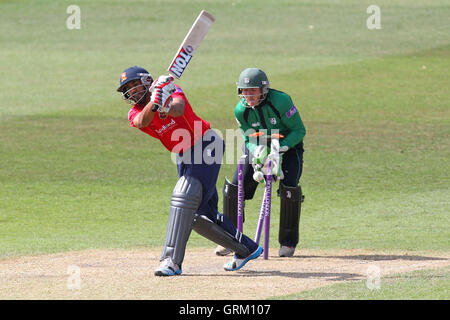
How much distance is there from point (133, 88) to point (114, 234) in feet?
11.7

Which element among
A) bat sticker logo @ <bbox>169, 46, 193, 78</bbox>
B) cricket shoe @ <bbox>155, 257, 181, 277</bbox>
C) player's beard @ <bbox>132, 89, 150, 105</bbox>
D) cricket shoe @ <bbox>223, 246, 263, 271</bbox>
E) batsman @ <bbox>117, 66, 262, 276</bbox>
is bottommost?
cricket shoe @ <bbox>223, 246, 263, 271</bbox>

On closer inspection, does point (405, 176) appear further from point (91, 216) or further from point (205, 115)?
point (205, 115)

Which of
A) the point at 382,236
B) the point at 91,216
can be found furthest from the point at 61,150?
the point at 382,236

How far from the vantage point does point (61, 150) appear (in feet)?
61.8

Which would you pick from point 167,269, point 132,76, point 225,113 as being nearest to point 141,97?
point 132,76

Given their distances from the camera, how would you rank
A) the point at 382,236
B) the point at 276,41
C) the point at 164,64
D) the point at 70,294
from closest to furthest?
1. the point at 70,294
2. the point at 382,236
3. the point at 164,64
4. the point at 276,41

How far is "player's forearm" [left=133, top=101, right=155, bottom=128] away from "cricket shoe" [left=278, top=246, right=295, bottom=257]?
242cm

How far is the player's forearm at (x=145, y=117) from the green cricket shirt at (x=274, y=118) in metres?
1.77

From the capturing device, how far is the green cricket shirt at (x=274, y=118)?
33.8ft

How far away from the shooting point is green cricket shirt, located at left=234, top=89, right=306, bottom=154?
1030 cm

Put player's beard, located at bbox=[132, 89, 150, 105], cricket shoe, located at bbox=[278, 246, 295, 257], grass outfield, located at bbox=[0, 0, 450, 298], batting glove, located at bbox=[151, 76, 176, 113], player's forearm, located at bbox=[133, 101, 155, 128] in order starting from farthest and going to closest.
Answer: grass outfield, located at bbox=[0, 0, 450, 298] < cricket shoe, located at bbox=[278, 246, 295, 257] < player's beard, located at bbox=[132, 89, 150, 105] < player's forearm, located at bbox=[133, 101, 155, 128] < batting glove, located at bbox=[151, 76, 176, 113]

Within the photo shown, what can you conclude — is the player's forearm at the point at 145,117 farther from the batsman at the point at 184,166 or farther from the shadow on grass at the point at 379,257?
the shadow on grass at the point at 379,257

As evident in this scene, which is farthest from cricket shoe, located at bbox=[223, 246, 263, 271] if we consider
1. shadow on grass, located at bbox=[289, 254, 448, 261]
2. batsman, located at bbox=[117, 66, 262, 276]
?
shadow on grass, located at bbox=[289, 254, 448, 261]

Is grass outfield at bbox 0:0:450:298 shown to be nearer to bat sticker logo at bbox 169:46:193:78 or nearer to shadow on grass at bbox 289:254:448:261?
shadow on grass at bbox 289:254:448:261
